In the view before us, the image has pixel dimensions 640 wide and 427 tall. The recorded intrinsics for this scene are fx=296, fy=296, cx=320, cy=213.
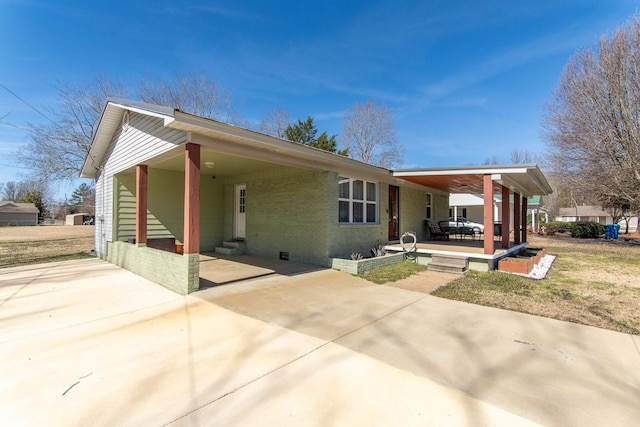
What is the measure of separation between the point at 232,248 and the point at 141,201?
378 cm

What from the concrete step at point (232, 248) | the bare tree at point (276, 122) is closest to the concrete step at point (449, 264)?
the concrete step at point (232, 248)

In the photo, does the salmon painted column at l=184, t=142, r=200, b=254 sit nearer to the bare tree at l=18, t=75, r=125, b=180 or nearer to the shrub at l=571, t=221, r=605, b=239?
the bare tree at l=18, t=75, r=125, b=180

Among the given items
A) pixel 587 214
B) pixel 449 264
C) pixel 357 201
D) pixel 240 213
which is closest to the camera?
pixel 449 264

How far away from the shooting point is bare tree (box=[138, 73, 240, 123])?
21.7m

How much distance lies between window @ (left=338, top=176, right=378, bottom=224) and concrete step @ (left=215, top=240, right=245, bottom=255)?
410 cm

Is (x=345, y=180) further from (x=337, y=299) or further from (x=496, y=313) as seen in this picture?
(x=496, y=313)

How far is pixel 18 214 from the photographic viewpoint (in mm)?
49625

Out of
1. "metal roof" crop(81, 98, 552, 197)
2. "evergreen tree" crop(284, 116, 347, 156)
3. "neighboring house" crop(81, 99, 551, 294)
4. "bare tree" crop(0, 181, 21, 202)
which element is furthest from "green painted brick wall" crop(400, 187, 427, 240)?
"bare tree" crop(0, 181, 21, 202)

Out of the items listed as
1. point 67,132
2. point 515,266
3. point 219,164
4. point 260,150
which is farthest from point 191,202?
point 67,132

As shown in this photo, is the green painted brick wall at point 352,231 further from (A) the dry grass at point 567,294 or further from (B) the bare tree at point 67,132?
(B) the bare tree at point 67,132

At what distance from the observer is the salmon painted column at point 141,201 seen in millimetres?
7988

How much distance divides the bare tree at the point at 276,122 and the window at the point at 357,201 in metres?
19.3

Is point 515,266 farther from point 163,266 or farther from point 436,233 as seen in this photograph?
point 163,266

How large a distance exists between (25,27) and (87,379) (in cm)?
1203
